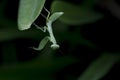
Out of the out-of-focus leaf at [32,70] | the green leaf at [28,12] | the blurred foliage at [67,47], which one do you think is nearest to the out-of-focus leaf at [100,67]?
the blurred foliage at [67,47]

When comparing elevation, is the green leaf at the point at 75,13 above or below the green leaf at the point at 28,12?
above

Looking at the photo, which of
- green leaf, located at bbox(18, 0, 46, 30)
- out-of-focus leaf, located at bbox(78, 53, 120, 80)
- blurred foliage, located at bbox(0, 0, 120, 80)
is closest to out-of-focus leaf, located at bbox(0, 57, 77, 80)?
blurred foliage, located at bbox(0, 0, 120, 80)

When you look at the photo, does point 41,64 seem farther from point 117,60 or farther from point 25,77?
point 117,60

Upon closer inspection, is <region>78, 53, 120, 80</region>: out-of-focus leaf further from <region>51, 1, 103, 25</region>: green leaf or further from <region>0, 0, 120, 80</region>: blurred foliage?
<region>51, 1, 103, 25</region>: green leaf

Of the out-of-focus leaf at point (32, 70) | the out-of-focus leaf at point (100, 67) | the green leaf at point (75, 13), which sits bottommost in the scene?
the out-of-focus leaf at point (100, 67)

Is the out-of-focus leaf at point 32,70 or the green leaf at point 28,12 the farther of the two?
the out-of-focus leaf at point 32,70

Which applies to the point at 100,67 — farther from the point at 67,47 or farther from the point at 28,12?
the point at 28,12

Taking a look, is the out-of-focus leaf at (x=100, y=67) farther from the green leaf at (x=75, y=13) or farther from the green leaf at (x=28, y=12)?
the green leaf at (x=28, y=12)

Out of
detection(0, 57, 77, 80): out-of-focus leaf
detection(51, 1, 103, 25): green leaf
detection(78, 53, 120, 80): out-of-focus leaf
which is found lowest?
detection(78, 53, 120, 80): out-of-focus leaf
